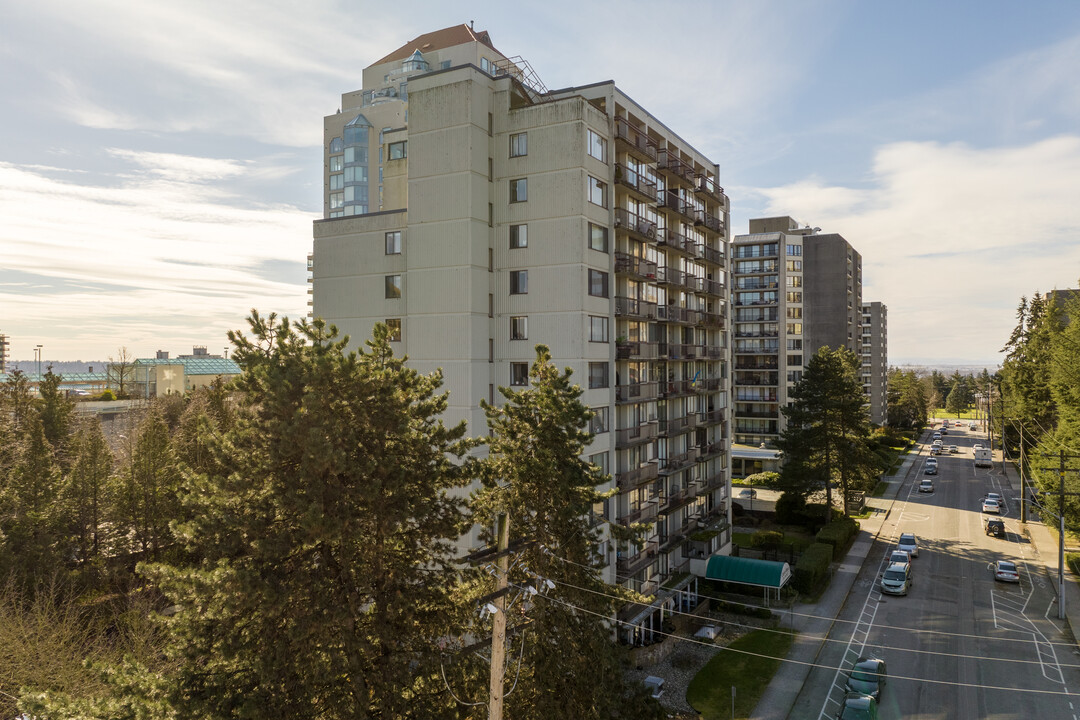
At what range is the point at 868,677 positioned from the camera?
3042 cm

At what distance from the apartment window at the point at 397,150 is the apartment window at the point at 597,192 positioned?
12224mm

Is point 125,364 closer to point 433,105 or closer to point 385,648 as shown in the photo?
point 433,105

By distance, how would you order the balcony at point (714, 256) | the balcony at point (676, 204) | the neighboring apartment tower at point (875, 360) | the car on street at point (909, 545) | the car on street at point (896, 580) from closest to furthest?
the balcony at point (676, 204)
the car on street at point (896, 580)
the balcony at point (714, 256)
the car on street at point (909, 545)
the neighboring apartment tower at point (875, 360)

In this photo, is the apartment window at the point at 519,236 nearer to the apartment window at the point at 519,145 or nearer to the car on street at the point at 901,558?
the apartment window at the point at 519,145

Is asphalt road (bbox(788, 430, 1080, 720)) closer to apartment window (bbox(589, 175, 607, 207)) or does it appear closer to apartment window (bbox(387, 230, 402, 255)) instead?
A: apartment window (bbox(589, 175, 607, 207))

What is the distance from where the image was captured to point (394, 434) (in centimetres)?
1744

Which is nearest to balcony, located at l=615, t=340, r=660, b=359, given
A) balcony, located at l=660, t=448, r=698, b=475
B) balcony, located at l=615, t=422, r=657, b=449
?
balcony, located at l=615, t=422, r=657, b=449

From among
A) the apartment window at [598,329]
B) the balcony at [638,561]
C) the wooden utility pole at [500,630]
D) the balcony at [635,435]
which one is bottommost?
the balcony at [638,561]

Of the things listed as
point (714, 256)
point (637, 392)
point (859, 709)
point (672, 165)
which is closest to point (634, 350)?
point (637, 392)

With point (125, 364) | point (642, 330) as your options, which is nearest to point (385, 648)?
point (642, 330)

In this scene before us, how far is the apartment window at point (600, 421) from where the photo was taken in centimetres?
3328

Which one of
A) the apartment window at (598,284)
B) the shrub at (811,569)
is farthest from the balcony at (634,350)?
the shrub at (811,569)

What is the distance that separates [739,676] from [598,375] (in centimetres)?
1659

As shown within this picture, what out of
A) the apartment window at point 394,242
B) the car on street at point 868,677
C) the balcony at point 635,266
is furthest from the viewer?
the balcony at point 635,266
